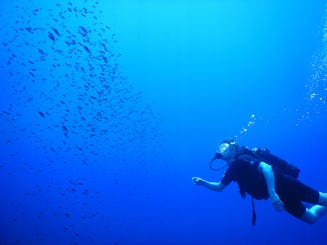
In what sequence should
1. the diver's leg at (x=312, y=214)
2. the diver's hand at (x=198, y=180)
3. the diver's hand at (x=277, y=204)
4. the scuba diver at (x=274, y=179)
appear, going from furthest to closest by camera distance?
the diver's hand at (x=198, y=180), the diver's leg at (x=312, y=214), the scuba diver at (x=274, y=179), the diver's hand at (x=277, y=204)

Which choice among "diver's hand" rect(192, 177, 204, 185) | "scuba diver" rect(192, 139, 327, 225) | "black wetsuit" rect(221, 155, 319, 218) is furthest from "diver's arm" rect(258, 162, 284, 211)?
"diver's hand" rect(192, 177, 204, 185)

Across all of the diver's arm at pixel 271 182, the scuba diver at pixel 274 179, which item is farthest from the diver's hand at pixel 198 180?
the diver's arm at pixel 271 182

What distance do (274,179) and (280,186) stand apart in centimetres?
48

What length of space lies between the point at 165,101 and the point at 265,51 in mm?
12987

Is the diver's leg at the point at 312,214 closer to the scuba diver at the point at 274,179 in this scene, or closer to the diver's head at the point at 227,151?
the scuba diver at the point at 274,179

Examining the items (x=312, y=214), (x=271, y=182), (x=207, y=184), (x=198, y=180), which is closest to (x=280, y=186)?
(x=271, y=182)

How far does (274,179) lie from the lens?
18.2ft

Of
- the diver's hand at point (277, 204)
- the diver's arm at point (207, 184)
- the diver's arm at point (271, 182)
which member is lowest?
the diver's hand at point (277, 204)

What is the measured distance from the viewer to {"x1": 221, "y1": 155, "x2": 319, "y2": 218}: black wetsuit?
582cm

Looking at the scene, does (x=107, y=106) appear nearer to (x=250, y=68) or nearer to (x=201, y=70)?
(x=201, y=70)

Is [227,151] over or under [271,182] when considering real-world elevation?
over

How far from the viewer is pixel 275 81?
37.4 meters

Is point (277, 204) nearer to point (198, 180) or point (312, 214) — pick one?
point (312, 214)

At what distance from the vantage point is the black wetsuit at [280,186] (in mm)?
5820
